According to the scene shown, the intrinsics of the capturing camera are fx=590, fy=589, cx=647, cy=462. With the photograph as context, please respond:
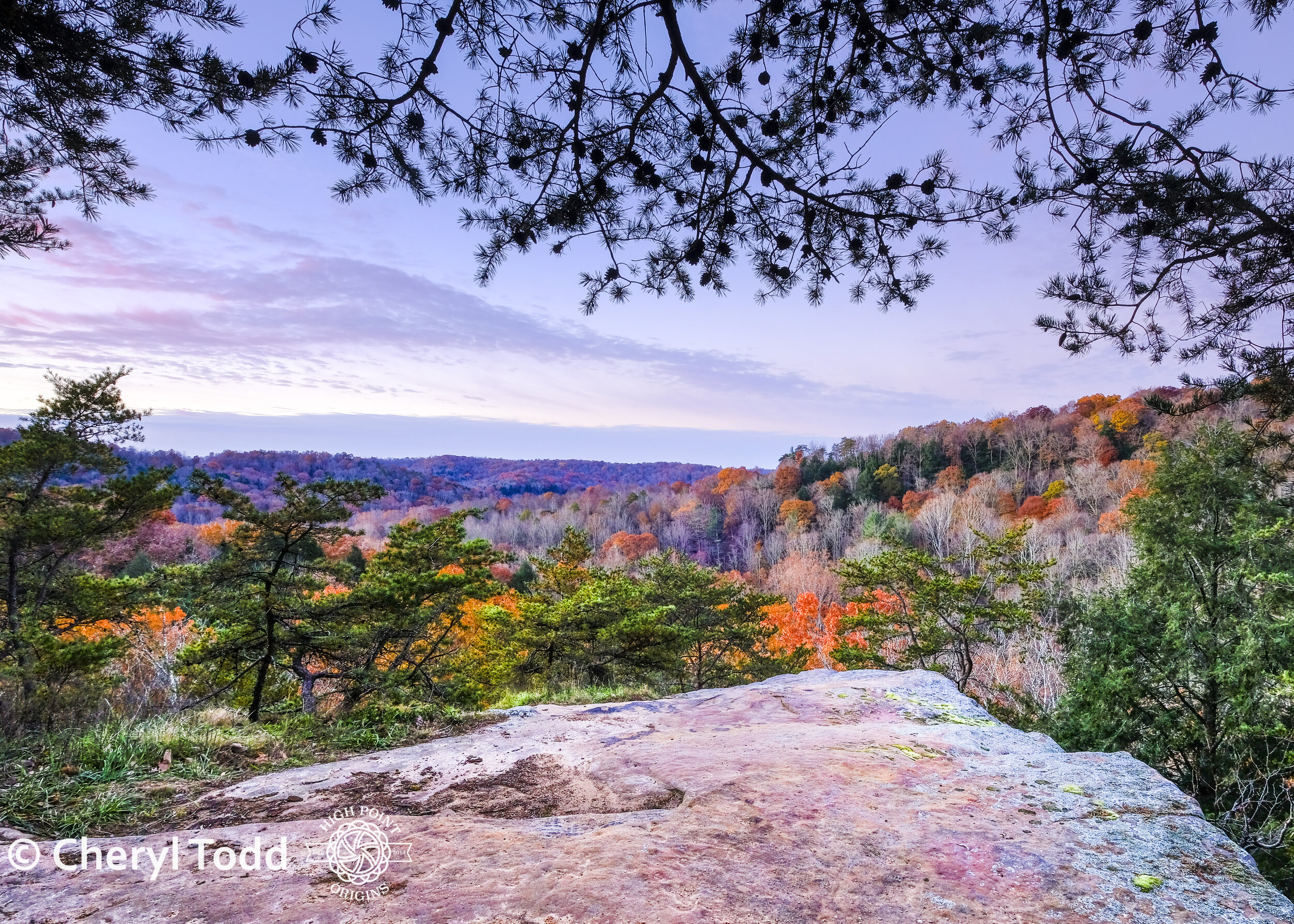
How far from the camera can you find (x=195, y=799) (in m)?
2.93

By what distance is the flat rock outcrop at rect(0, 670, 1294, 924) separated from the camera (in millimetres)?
1792

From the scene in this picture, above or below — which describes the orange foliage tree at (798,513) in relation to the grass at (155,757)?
below

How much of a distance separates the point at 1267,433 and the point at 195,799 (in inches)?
300

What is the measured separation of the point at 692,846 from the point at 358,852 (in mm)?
1213

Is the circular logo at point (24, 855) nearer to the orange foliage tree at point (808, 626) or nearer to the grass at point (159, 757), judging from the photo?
the grass at point (159, 757)

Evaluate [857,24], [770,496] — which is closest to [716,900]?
[857,24]

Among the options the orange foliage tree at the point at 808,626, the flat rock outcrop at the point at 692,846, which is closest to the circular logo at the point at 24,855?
the flat rock outcrop at the point at 692,846

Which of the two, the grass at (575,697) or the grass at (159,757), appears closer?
the grass at (159,757)

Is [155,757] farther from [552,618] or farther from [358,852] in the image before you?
[552,618]

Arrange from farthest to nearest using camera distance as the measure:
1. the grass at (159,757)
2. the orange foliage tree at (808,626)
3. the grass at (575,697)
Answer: the orange foliage tree at (808,626) < the grass at (575,697) < the grass at (159,757)

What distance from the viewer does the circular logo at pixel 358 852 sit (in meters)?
1.99

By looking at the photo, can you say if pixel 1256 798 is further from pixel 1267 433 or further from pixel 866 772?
pixel 866 772

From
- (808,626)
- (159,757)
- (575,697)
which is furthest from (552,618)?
(808,626)

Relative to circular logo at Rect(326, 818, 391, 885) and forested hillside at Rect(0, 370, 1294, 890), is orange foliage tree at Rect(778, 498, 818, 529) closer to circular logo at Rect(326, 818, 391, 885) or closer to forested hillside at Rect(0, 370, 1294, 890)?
forested hillside at Rect(0, 370, 1294, 890)
